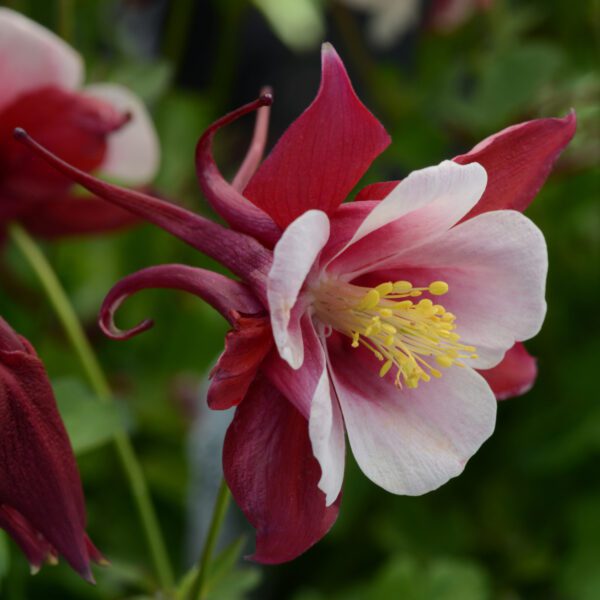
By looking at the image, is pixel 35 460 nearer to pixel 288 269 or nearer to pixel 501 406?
pixel 288 269

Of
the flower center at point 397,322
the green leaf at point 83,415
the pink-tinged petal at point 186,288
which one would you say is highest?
the pink-tinged petal at point 186,288

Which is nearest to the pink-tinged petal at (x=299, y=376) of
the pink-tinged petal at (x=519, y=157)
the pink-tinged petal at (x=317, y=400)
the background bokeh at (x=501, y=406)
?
the pink-tinged petal at (x=317, y=400)

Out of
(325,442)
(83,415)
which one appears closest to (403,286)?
(325,442)

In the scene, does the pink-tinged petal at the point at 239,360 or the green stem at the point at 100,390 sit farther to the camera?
the green stem at the point at 100,390

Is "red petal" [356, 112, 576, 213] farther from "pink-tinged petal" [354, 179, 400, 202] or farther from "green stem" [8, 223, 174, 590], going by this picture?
"green stem" [8, 223, 174, 590]

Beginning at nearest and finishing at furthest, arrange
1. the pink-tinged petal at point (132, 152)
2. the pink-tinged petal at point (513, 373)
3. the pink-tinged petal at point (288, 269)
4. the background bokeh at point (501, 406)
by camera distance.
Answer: the pink-tinged petal at point (288, 269), the pink-tinged petal at point (513, 373), the pink-tinged petal at point (132, 152), the background bokeh at point (501, 406)

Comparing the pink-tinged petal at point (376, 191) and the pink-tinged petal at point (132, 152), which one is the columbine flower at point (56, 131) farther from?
the pink-tinged petal at point (376, 191)

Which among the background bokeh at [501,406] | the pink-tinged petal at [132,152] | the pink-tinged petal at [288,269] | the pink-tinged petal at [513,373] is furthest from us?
the background bokeh at [501,406]

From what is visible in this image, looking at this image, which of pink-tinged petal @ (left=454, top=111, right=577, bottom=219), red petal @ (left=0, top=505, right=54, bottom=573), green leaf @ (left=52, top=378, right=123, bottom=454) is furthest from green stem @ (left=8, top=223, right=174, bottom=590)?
pink-tinged petal @ (left=454, top=111, right=577, bottom=219)
